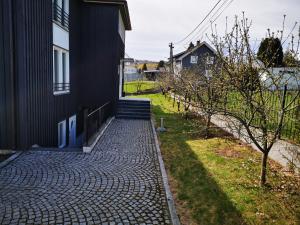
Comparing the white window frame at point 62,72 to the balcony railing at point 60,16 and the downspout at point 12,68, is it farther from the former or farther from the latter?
the downspout at point 12,68

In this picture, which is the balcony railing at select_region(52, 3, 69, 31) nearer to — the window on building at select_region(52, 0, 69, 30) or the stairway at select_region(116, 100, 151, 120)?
the window on building at select_region(52, 0, 69, 30)

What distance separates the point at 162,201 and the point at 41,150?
4521 millimetres

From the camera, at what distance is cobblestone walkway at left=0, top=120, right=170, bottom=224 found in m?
4.42

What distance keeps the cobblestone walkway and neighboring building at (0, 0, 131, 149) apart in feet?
4.53

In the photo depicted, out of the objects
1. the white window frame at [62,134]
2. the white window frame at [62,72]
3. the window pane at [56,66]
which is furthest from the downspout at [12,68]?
the window pane at [56,66]

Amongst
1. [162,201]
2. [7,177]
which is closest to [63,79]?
[7,177]

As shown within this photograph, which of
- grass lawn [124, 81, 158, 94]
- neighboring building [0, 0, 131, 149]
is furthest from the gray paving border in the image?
grass lawn [124, 81, 158, 94]

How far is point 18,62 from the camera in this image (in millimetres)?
7523

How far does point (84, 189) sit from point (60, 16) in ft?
27.2

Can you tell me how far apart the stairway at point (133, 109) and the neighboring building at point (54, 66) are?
0.83 meters

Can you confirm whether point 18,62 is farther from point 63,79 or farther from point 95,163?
point 63,79

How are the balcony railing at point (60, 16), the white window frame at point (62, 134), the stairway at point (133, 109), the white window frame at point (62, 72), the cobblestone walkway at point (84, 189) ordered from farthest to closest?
Result: 1. the stairway at point (133, 109)
2. the white window frame at point (62, 134)
3. the white window frame at point (62, 72)
4. the balcony railing at point (60, 16)
5. the cobblestone walkway at point (84, 189)

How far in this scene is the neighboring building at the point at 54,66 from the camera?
7.51 metres

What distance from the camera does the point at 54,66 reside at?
35.5ft
